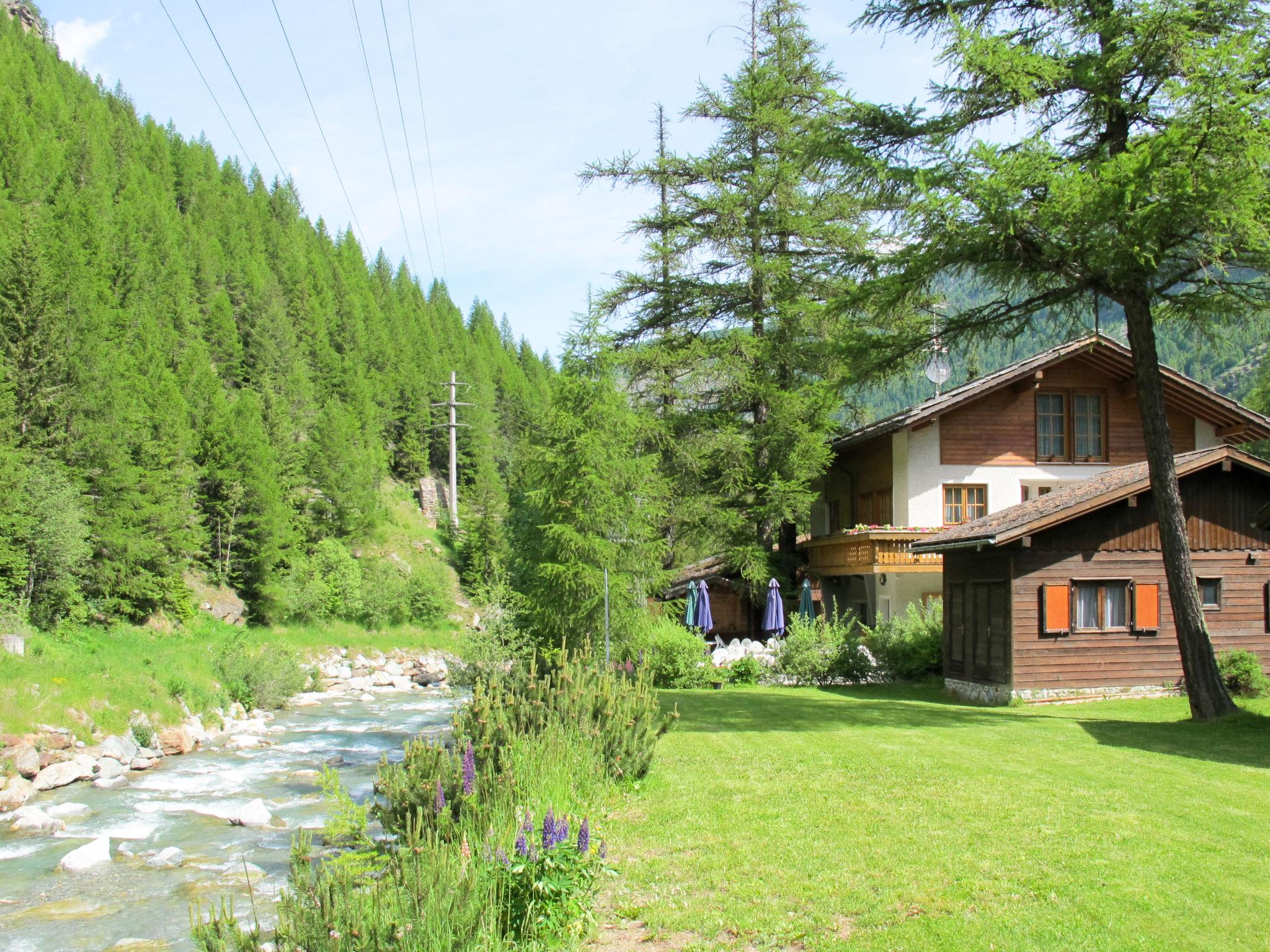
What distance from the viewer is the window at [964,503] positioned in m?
28.8

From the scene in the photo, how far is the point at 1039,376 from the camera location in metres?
28.2

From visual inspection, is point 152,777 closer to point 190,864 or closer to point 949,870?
point 190,864

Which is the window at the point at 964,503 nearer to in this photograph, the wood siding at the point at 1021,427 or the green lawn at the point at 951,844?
the wood siding at the point at 1021,427

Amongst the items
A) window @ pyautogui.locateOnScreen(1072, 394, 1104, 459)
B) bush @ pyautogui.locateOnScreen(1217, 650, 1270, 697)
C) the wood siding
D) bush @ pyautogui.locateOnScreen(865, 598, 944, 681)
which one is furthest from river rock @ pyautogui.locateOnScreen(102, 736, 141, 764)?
window @ pyautogui.locateOnScreen(1072, 394, 1104, 459)

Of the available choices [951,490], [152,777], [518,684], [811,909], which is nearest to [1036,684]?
[951,490]

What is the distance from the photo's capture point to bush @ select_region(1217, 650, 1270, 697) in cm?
1797

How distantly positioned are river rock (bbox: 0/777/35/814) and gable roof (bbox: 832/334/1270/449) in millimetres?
21933

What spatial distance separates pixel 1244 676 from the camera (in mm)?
17984

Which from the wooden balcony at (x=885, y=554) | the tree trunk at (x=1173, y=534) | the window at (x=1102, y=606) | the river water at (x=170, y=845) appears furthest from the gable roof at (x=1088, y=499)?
the river water at (x=170, y=845)

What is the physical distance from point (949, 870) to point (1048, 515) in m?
13.0

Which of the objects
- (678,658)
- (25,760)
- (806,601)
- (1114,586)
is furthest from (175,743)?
(1114,586)

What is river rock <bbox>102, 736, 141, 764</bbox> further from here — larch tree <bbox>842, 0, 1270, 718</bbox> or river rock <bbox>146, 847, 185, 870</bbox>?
larch tree <bbox>842, 0, 1270, 718</bbox>

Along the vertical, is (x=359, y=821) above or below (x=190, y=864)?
above

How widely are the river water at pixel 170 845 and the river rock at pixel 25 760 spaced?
1075 millimetres
